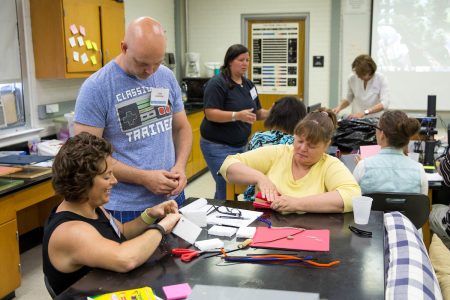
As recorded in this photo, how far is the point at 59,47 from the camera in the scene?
13.1ft

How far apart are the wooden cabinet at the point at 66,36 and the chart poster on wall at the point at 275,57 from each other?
2998mm

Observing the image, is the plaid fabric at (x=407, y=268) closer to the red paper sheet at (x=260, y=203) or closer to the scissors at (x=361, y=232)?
the scissors at (x=361, y=232)

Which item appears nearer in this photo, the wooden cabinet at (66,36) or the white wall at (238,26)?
the wooden cabinet at (66,36)

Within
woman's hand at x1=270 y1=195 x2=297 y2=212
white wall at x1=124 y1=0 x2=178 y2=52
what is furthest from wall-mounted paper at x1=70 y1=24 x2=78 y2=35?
woman's hand at x1=270 y1=195 x2=297 y2=212

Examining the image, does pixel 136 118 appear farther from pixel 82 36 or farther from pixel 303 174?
pixel 82 36

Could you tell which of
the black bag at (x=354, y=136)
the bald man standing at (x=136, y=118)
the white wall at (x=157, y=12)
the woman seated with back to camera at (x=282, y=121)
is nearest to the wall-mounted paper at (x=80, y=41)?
the white wall at (x=157, y=12)

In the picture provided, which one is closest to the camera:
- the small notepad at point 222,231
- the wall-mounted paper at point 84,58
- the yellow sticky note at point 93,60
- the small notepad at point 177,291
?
the small notepad at point 177,291

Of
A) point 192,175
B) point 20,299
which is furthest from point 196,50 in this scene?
point 20,299

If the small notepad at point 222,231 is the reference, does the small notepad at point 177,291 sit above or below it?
below

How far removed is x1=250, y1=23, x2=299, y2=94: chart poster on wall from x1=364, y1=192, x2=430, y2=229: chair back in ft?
14.8

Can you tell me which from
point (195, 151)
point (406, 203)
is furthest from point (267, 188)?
point (195, 151)

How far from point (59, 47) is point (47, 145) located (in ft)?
2.71

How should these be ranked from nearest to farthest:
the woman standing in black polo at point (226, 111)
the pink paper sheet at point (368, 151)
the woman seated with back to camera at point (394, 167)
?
1. the woman seated with back to camera at point (394, 167)
2. the pink paper sheet at point (368, 151)
3. the woman standing in black polo at point (226, 111)

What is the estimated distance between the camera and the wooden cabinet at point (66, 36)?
156 inches
